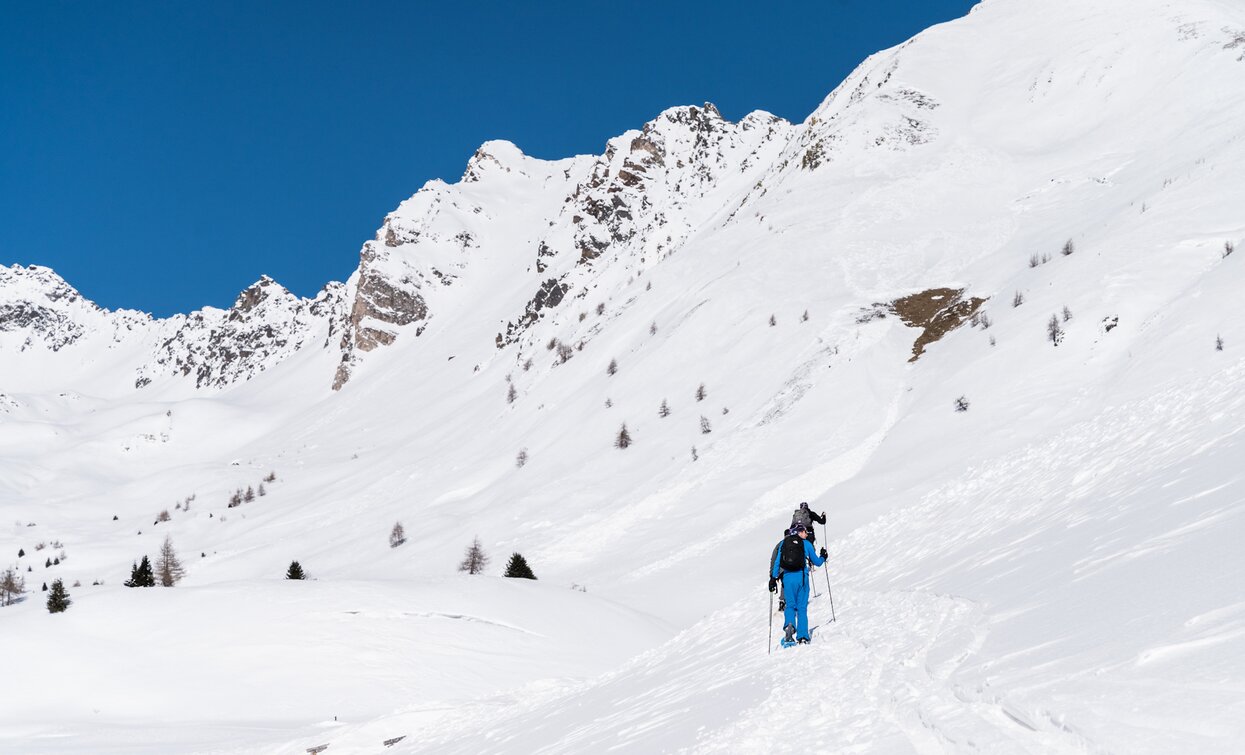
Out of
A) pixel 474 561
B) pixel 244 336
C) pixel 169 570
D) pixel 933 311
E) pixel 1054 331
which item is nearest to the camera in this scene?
pixel 1054 331

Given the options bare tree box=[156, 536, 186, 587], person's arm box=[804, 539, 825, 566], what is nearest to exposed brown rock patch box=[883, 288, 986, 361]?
person's arm box=[804, 539, 825, 566]

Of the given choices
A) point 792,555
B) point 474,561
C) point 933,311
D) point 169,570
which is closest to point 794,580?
point 792,555

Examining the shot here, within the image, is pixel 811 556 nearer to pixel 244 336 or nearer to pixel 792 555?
pixel 792 555

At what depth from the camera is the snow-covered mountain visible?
23.0 feet

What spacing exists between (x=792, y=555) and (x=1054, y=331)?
18833 millimetres

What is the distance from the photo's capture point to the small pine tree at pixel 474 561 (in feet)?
94.1

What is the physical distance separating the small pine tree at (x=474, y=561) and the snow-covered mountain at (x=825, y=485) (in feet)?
2.67

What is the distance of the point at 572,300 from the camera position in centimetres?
7512

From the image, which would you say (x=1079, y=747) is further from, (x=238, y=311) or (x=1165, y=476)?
(x=238, y=311)

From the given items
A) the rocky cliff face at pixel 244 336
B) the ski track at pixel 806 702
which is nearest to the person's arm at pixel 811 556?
the ski track at pixel 806 702

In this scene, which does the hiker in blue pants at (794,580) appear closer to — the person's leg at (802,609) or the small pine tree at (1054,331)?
the person's leg at (802,609)

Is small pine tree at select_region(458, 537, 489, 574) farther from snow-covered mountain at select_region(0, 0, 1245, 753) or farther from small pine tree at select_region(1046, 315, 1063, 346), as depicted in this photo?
small pine tree at select_region(1046, 315, 1063, 346)

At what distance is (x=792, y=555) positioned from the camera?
36.1 ft

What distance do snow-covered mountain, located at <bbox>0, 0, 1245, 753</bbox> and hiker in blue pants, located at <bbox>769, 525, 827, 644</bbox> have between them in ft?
2.60
